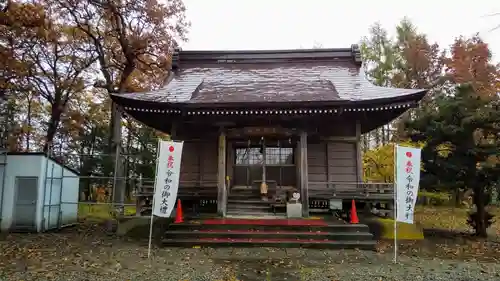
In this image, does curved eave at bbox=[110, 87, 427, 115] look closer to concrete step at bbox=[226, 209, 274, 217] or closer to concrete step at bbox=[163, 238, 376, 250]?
concrete step at bbox=[226, 209, 274, 217]

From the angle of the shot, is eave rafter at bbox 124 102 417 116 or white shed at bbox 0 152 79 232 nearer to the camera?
eave rafter at bbox 124 102 417 116

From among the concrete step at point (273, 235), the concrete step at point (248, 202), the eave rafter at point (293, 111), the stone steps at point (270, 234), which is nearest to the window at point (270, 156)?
the concrete step at point (248, 202)

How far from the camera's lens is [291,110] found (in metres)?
10.2

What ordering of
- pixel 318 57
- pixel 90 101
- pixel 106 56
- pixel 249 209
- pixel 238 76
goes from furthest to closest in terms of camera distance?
pixel 90 101 → pixel 106 56 → pixel 318 57 → pixel 238 76 → pixel 249 209

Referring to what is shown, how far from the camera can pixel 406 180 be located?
25.2ft

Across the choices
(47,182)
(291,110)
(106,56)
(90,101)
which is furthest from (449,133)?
(90,101)

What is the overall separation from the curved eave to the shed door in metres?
4.29

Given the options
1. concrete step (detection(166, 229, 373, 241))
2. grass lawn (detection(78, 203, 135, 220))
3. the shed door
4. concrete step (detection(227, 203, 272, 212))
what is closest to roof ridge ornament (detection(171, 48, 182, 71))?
grass lawn (detection(78, 203, 135, 220))

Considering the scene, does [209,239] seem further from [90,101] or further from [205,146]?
[90,101]

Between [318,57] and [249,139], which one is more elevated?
[318,57]

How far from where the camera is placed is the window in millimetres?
12547

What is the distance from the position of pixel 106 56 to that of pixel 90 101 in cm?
878

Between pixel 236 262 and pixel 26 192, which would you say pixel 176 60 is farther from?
pixel 236 262

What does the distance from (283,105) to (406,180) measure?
409 cm
